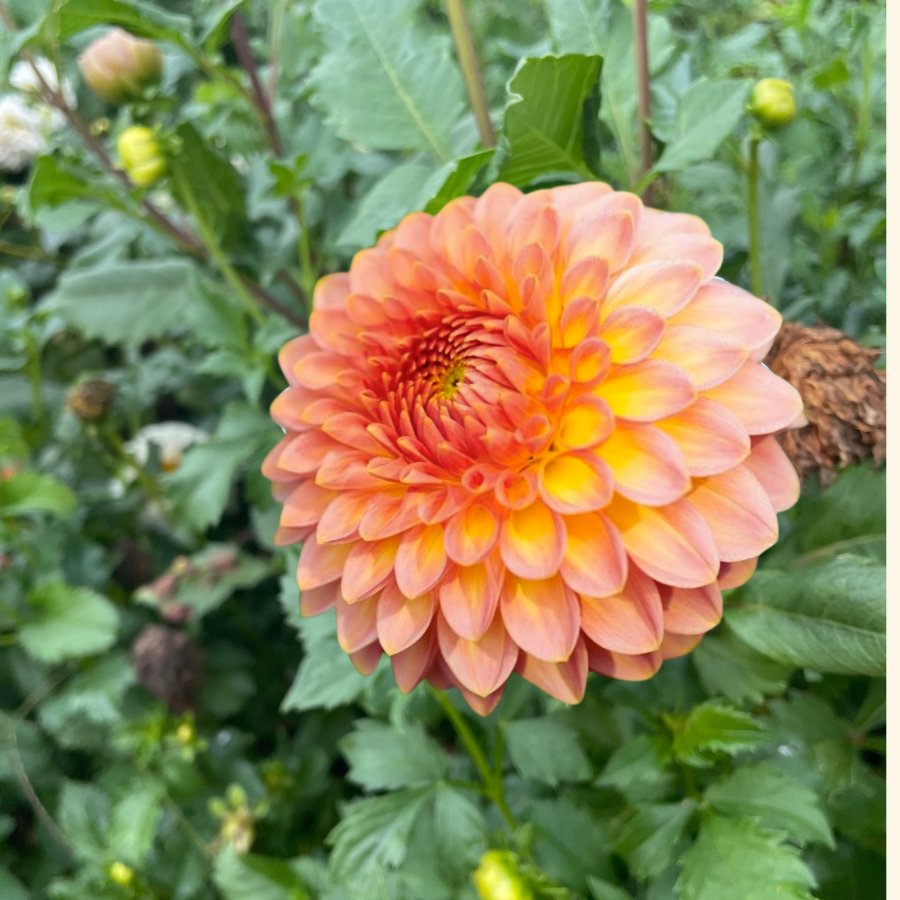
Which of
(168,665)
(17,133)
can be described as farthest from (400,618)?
(17,133)

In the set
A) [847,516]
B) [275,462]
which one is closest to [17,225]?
[275,462]

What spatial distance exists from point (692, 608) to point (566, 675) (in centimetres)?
8

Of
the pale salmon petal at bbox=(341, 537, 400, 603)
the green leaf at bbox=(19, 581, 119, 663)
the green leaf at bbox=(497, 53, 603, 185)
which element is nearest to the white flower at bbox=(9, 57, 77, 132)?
the green leaf at bbox=(19, 581, 119, 663)

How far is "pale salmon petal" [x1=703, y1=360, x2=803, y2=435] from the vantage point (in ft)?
1.17

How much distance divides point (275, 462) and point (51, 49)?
446 mm

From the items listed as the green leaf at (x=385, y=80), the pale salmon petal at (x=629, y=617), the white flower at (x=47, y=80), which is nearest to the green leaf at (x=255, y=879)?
the pale salmon petal at (x=629, y=617)

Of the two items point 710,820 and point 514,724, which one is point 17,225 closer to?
point 514,724

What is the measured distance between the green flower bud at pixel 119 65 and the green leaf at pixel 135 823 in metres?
0.70

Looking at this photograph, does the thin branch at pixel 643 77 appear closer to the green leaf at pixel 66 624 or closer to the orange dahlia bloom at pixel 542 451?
the orange dahlia bloom at pixel 542 451

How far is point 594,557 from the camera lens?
0.35 meters

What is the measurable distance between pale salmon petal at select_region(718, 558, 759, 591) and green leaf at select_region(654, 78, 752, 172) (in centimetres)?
28

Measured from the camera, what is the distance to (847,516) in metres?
0.49

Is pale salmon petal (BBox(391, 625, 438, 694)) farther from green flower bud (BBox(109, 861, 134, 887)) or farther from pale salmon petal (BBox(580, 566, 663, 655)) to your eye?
green flower bud (BBox(109, 861, 134, 887))

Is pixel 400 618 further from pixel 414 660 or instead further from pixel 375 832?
pixel 375 832
